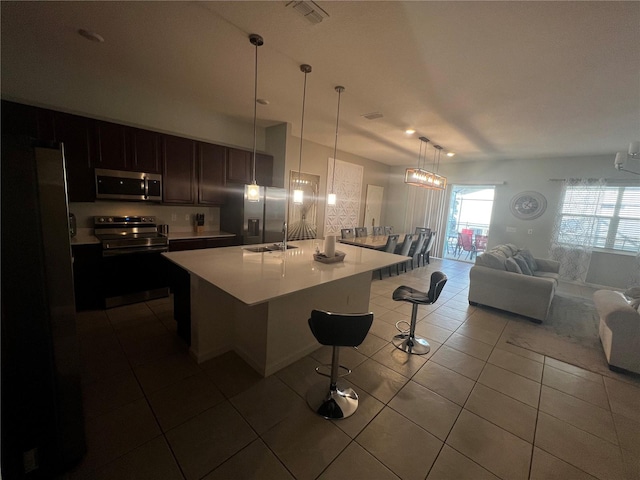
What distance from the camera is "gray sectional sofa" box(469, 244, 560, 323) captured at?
3430mm

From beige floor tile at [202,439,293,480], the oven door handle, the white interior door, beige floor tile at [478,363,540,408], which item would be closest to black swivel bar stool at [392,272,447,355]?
beige floor tile at [478,363,540,408]

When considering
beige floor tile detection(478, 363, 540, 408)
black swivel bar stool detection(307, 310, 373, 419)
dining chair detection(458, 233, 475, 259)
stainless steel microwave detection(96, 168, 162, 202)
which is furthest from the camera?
dining chair detection(458, 233, 475, 259)

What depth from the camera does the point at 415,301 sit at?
2506 millimetres

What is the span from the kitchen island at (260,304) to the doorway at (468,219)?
19.0 ft

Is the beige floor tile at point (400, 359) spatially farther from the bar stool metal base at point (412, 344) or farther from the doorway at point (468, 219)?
the doorway at point (468, 219)

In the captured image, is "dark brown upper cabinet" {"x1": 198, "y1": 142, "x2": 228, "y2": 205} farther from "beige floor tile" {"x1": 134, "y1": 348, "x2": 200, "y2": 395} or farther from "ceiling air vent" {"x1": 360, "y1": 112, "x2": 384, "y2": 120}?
"beige floor tile" {"x1": 134, "y1": 348, "x2": 200, "y2": 395}

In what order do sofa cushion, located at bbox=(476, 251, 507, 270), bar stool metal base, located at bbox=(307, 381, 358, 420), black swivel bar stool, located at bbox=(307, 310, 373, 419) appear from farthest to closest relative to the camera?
sofa cushion, located at bbox=(476, 251, 507, 270), bar stool metal base, located at bbox=(307, 381, 358, 420), black swivel bar stool, located at bbox=(307, 310, 373, 419)

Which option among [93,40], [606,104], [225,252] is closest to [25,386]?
[225,252]

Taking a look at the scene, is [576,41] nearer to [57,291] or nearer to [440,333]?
[440,333]

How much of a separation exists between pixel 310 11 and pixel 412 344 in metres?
2.99

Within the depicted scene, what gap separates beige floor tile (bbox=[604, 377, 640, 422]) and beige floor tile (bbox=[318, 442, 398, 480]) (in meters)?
2.03

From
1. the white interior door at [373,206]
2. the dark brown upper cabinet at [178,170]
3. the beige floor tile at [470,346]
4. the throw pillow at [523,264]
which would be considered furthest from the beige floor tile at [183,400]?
the white interior door at [373,206]

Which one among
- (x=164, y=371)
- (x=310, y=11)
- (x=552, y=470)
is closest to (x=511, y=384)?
(x=552, y=470)

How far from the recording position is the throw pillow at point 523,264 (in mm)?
4147
